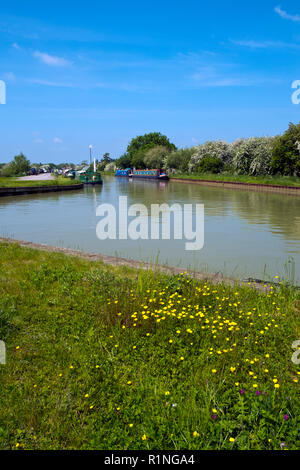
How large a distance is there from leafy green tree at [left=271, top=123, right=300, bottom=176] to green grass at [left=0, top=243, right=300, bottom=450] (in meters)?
40.2

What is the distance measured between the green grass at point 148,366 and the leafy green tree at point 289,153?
40200mm

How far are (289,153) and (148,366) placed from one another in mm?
43136

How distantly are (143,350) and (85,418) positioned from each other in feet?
3.99

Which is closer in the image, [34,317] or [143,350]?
[143,350]

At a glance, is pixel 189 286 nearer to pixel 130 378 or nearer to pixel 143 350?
pixel 143 350

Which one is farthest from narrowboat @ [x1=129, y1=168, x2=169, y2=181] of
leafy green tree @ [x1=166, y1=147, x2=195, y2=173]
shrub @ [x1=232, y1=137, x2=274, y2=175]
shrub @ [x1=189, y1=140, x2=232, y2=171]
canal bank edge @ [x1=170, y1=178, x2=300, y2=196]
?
shrub @ [x1=232, y1=137, x2=274, y2=175]

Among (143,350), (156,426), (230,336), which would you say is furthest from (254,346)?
(156,426)

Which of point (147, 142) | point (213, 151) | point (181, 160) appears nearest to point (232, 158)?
point (213, 151)

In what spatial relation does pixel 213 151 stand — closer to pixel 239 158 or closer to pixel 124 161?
pixel 239 158

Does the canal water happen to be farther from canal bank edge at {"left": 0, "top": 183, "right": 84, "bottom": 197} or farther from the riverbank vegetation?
the riverbank vegetation

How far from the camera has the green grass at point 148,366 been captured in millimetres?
2754

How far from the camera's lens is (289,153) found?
4138cm

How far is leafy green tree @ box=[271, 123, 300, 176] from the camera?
135ft
